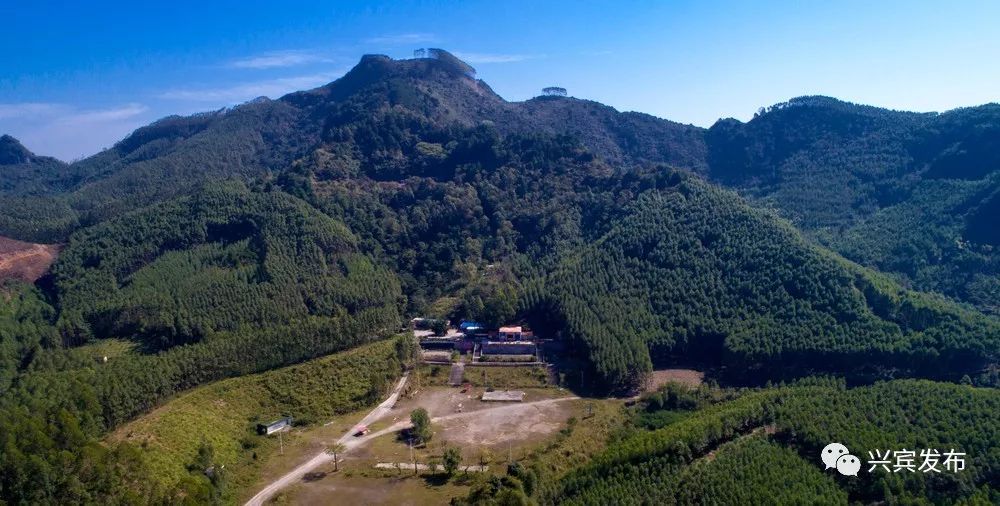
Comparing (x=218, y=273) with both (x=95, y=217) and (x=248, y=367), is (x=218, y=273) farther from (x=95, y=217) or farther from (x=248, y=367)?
(x=95, y=217)

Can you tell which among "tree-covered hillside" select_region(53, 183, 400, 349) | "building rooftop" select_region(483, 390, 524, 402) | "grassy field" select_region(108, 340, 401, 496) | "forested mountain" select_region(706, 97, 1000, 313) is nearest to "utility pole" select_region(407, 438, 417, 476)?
"grassy field" select_region(108, 340, 401, 496)

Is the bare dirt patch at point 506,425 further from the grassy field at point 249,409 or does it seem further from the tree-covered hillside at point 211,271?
the tree-covered hillside at point 211,271

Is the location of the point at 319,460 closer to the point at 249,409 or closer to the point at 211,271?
the point at 249,409

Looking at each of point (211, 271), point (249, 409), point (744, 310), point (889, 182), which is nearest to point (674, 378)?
point (744, 310)

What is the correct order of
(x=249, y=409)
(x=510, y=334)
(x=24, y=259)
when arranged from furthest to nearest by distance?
1. (x=24, y=259)
2. (x=510, y=334)
3. (x=249, y=409)

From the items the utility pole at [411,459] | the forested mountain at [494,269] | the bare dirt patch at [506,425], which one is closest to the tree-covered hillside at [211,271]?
the forested mountain at [494,269]

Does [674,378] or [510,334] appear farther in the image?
[510,334]

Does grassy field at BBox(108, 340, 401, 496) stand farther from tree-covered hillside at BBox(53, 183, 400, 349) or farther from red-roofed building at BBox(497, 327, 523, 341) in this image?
red-roofed building at BBox(497, 327, 523, 341)
